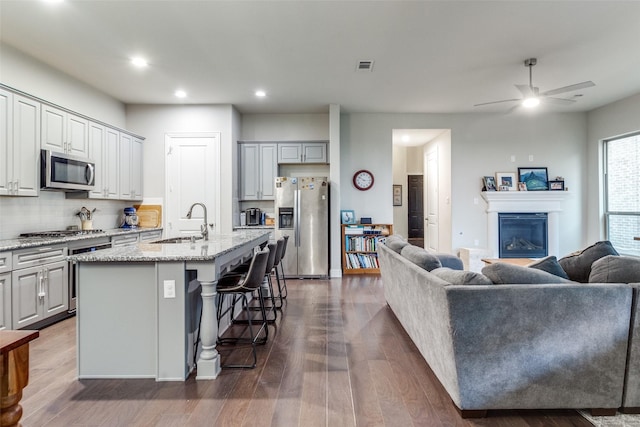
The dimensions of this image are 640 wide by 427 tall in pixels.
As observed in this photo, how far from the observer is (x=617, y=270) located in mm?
1876

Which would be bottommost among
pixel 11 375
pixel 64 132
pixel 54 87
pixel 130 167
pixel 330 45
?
pixel 11 375

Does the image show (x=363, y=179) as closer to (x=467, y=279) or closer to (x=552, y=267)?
(x=552, y=267)

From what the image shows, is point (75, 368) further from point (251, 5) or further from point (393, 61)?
point (393, 61)

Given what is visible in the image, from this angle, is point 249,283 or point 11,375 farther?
point 249,283

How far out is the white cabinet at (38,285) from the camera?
2998mm

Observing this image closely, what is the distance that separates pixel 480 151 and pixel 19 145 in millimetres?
6695

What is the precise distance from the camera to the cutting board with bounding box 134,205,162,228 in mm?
5527

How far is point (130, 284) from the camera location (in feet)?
7.44

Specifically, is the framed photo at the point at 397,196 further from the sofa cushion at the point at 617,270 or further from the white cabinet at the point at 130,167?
the sofa cushion at the point at 617,270

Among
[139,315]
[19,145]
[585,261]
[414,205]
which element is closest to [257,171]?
[19,145]

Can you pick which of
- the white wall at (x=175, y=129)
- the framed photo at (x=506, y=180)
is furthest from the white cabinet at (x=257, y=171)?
the framed photo at (x=506, y=180)

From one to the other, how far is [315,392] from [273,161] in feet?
14.5

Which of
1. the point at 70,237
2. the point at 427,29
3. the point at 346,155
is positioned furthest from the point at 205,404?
the point at 346,155

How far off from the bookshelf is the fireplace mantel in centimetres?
195
